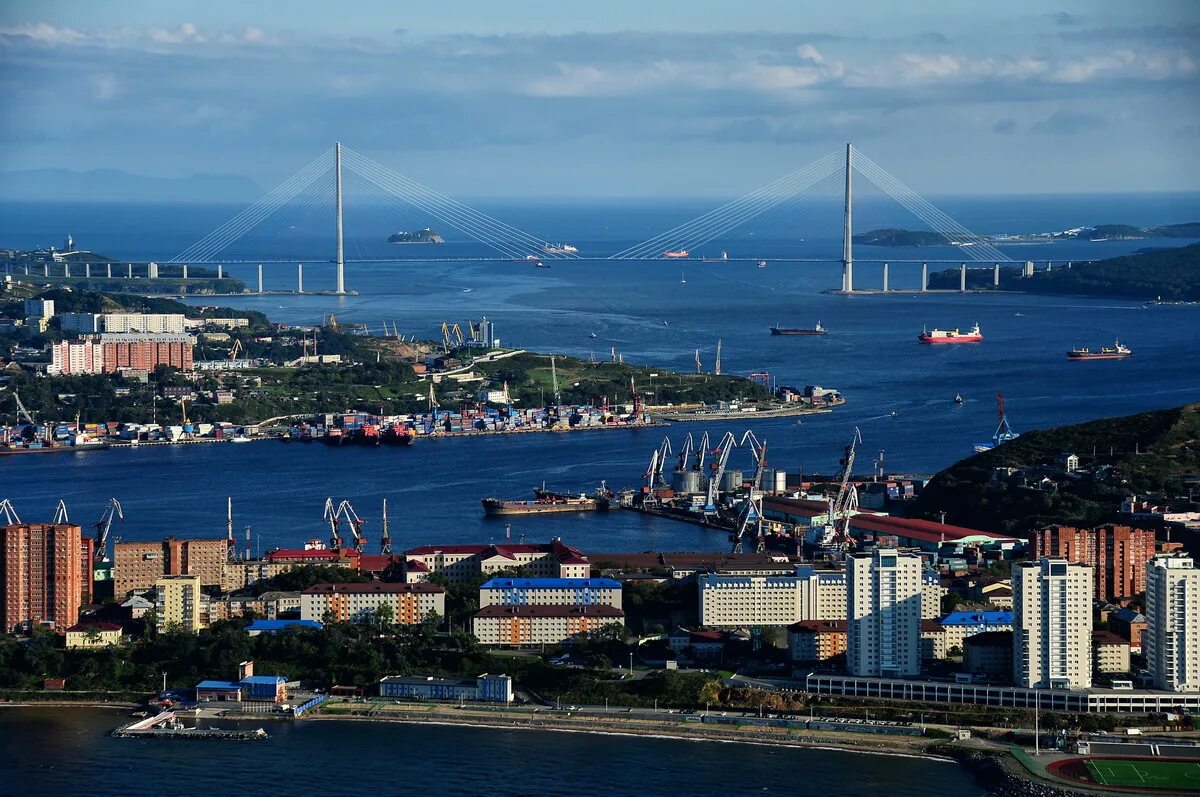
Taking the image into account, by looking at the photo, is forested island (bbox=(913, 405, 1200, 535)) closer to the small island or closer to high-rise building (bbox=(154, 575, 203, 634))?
high-rise building (bbox=(154, 575, 203, 634))

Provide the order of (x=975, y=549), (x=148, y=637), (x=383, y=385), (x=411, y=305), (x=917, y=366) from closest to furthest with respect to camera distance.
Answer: (x=148, y=637), (x=975, y=549), (x=383, y=385), (x=917, y=366), (x=411, y=305)

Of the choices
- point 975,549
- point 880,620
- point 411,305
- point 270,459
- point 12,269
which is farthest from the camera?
point 12,269

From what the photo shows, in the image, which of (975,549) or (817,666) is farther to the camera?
(975,549)

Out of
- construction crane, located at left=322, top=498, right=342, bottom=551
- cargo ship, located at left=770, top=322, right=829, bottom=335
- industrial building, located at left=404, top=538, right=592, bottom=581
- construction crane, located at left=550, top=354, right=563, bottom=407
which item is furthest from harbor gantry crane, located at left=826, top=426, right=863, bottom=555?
cargo ship, located at left=770, top=322, right=829, bottom=335

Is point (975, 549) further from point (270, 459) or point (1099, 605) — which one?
point (270, 459)

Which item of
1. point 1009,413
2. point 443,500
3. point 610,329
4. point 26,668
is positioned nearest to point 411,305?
point 610,329
